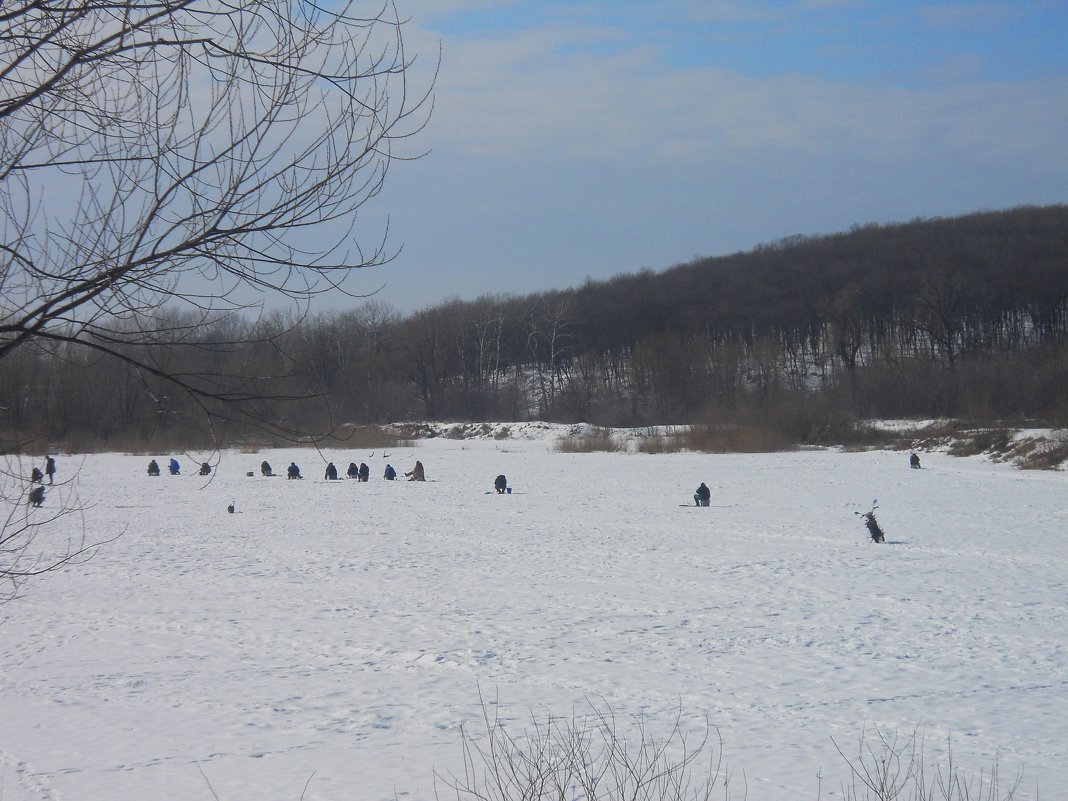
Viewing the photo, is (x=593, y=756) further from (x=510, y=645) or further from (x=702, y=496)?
(x=702, y=496)

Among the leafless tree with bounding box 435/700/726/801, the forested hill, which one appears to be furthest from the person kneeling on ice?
the forested hill

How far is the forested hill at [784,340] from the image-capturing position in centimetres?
6112

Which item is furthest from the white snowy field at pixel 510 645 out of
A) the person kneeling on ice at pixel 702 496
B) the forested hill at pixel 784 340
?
the forested hill at pixel 784 340

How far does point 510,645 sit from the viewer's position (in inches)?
404

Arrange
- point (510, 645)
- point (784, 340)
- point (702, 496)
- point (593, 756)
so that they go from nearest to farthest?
point (593, 756) → point (510, 645) → point (702, 496) → point (784, 340)

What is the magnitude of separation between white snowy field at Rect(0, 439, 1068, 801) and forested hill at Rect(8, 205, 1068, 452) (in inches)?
1270

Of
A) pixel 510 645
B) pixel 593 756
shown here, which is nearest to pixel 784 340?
pixel 510 645

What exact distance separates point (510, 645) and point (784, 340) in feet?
291

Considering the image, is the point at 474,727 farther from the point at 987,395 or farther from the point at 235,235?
the point at 987,395

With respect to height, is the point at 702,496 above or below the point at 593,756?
above

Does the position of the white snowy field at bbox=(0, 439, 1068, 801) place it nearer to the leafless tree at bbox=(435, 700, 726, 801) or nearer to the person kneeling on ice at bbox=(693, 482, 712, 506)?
A: the leafless tree at bbox=(435, 700, 726, 801)

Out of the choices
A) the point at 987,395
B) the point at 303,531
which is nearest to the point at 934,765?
the point at 303,531

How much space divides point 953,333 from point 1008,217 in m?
26.6

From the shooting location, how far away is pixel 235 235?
3.80 metres
